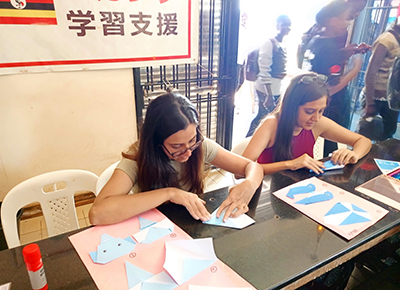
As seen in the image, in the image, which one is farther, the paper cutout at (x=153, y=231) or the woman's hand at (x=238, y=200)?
the woman's hand at (x=238, y=200)

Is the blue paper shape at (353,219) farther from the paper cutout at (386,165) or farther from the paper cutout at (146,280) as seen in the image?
the paper cutout at (146,280)

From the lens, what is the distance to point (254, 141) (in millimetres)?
1546

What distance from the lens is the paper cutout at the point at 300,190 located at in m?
1.15

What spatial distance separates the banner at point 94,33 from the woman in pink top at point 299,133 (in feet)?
3.37

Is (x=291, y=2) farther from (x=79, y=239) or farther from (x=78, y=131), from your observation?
(x=79, y=239)

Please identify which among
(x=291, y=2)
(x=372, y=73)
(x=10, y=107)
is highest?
(x=291, y=2)

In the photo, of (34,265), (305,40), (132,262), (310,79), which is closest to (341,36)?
(305,40)

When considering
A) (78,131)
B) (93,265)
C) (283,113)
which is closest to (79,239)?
(93,265)

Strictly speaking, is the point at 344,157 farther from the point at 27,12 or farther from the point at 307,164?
the point at 27,12

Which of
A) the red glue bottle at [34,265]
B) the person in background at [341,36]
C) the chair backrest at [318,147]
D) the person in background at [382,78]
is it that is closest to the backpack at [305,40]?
the person in background at [341,36]

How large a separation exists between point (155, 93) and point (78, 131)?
0.65m

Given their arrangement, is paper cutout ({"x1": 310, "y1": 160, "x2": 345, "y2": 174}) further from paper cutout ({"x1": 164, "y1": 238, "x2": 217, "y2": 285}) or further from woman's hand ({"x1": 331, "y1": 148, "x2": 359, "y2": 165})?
paper cutout ({"x1": 164, "y1": 238, "x2": 217, "y2": 285})

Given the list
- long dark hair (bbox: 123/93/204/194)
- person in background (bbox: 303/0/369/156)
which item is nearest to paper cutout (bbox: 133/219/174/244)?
long dark hair (bbox: 123/93/204/194)

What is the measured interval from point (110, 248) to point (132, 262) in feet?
0.30
